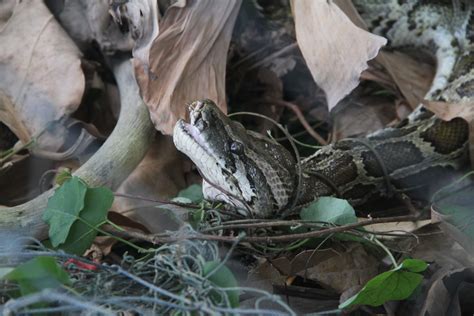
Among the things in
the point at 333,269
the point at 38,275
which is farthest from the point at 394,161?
the point at 38,275

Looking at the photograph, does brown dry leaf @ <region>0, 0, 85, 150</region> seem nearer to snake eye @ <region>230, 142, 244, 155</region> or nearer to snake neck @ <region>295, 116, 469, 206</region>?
snake eye @ <region>230, 142, 244, 155</region>

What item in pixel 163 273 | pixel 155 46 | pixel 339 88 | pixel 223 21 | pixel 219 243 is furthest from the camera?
pixel 223 21

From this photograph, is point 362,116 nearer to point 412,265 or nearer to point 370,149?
point 370,149

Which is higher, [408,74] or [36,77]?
[36,77]

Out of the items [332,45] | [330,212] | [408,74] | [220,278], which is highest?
[332,45]

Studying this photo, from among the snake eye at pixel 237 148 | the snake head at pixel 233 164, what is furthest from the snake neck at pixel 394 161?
the snake eye at pixel 237 148

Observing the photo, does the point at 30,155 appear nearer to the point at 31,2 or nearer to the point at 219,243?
the point at 31,2

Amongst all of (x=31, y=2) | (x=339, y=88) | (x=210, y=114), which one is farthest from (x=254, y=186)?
(x=31, y=2)
